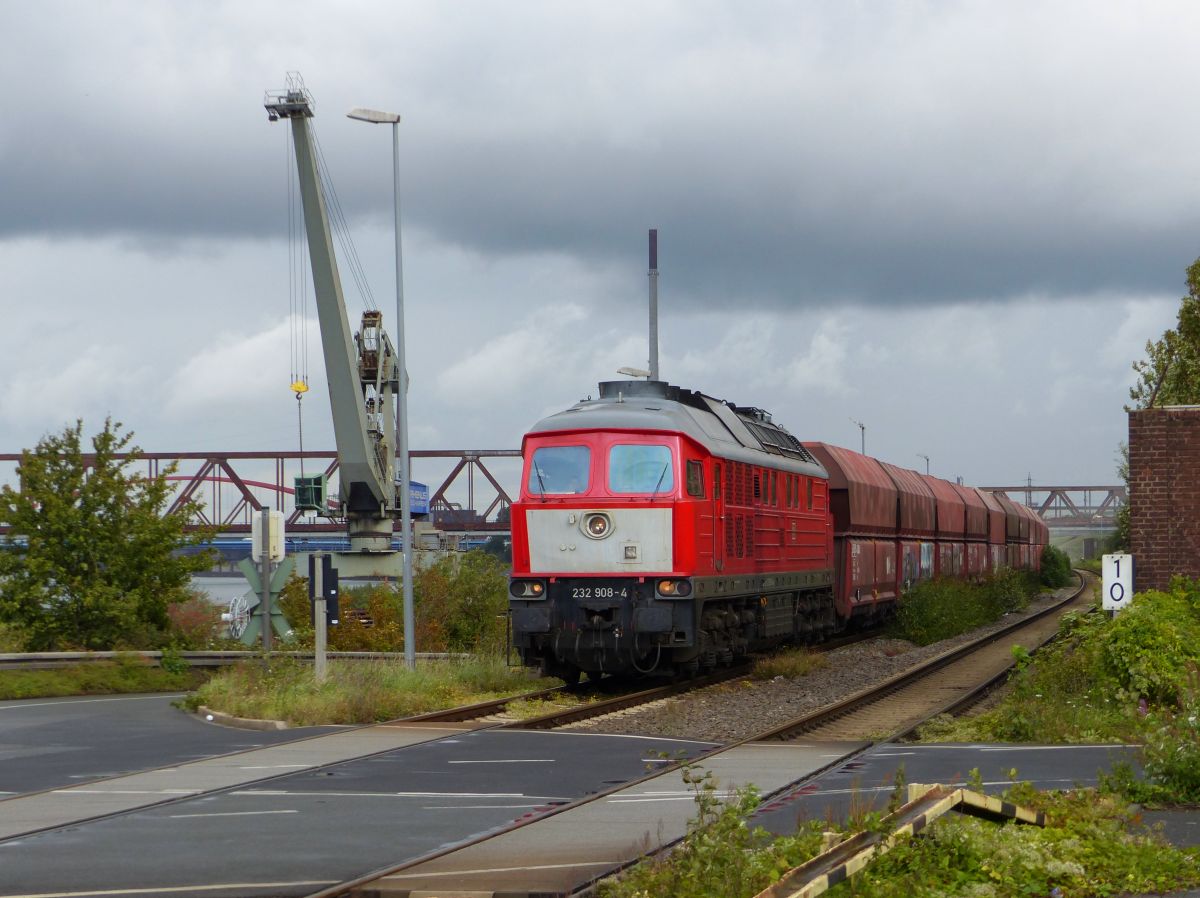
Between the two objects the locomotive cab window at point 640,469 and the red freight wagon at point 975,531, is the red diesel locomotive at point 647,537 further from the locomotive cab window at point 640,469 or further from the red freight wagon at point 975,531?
the red freight wagon at point 975,531

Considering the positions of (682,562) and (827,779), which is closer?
(827,779)

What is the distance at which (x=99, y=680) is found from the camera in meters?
24.4

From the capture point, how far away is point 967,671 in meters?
25.3

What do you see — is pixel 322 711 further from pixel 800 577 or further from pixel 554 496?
pixel 800 577

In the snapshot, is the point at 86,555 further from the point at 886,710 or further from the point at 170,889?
the point at 170,889

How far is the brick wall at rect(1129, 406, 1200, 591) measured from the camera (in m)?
22.3

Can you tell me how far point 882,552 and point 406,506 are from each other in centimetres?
1306

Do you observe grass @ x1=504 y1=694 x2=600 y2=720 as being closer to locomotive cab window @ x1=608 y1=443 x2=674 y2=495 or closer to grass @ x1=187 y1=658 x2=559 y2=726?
grass @ x1=187 y1=658 x2=559 y2=726

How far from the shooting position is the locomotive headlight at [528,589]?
67.3 ft

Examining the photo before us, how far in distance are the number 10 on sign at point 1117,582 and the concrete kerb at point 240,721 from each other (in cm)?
Answer: 968

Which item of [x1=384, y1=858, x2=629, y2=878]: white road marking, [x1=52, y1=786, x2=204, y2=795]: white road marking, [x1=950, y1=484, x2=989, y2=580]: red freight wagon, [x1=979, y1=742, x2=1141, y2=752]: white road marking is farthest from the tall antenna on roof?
[x1=384, y1=858, x2=629, y2=878]: white road marking

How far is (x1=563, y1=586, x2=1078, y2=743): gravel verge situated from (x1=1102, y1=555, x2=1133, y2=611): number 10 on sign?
376cm

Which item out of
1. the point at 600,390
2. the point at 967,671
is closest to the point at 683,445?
the point at 600,390

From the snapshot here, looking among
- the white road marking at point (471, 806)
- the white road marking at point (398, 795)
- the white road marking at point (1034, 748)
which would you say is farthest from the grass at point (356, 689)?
the white road marking at point (1034, 748)
